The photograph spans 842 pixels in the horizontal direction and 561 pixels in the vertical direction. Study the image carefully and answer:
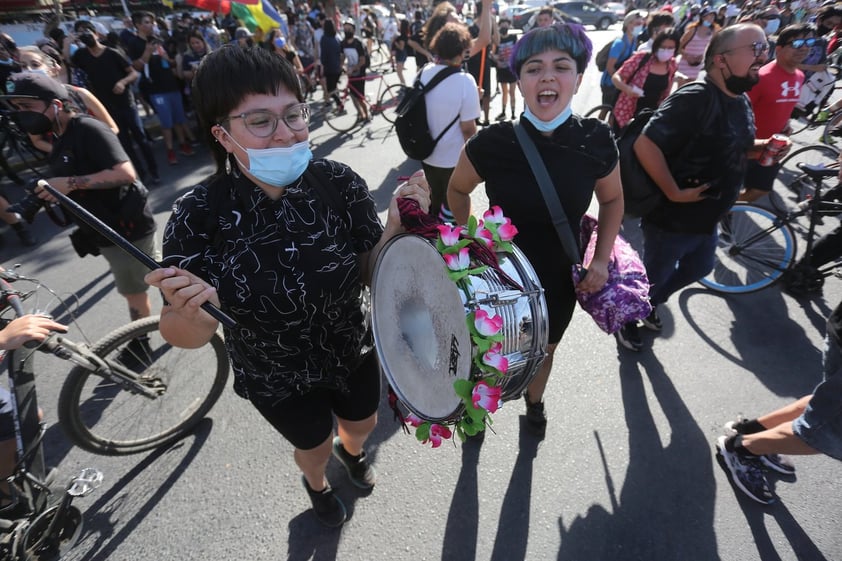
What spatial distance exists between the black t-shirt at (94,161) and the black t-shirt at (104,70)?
4057 mm

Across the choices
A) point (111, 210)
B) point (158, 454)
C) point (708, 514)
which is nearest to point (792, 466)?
point (708, 514)

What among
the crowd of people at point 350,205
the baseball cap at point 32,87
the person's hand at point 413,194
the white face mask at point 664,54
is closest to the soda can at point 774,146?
the crowd of people at point 350,205

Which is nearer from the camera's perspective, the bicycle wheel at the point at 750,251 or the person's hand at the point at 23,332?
the person's hand at the point at 23,332

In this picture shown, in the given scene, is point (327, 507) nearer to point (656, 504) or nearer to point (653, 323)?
point (656, 504)

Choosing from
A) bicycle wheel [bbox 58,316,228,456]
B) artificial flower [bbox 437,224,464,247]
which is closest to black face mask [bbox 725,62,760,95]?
artificial flower [bbox 437,224,464,247]

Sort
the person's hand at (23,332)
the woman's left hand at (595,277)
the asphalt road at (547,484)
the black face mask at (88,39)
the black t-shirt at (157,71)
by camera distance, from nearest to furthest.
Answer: the person's hand at (23,332), the woman's left hand at (595,277), the asphalt road at (547,484), the black face mask at (88,39), the black t-shirt at (157,71)

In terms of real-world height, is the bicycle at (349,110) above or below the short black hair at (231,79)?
below

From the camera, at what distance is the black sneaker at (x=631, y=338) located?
3.11 meters

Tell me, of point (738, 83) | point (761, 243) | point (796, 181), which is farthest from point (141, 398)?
point (796, 181)

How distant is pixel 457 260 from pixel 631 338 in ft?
8.07

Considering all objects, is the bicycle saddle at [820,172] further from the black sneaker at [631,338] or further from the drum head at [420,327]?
the drum head at [420,327]

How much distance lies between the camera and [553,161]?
5.94ft

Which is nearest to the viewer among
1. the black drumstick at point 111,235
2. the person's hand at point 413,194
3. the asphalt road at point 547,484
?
the black drumstick at point 111,235

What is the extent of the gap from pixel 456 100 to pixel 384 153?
382 cm
